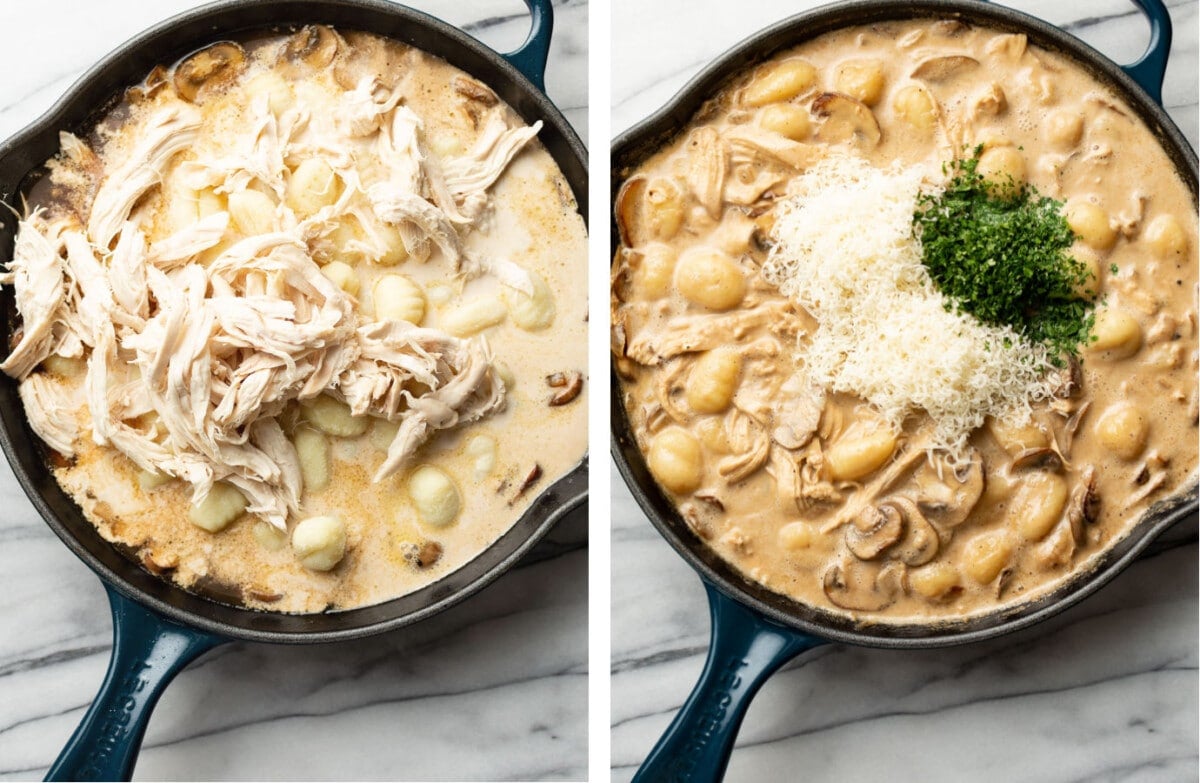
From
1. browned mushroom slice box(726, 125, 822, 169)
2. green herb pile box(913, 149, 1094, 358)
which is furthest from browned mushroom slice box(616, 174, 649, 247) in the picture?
green herb pile box(913, 149, 1094, 358)

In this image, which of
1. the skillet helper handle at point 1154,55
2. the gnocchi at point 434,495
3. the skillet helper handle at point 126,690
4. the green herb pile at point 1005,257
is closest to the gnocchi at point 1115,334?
the green herb pile at point 1005,257

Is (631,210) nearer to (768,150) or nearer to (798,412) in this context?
(768,150)

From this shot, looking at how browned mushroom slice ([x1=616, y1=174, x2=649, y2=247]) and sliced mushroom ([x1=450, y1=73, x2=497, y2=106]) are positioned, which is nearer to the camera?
browned mushroom slice ([x1=616, y1=174, x2=649, y2=247])

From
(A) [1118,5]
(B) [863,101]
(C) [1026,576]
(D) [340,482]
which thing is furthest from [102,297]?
(A) [1118,5]

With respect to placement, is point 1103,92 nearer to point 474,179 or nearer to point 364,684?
point 474,179

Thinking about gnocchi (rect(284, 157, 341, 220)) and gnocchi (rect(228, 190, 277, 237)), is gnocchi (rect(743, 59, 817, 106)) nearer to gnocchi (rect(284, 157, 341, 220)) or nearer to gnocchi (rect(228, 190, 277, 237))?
gnocchi (rect(284, 157, 341, 220))

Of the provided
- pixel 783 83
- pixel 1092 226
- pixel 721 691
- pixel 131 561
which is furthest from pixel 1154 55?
pixel 131 561
